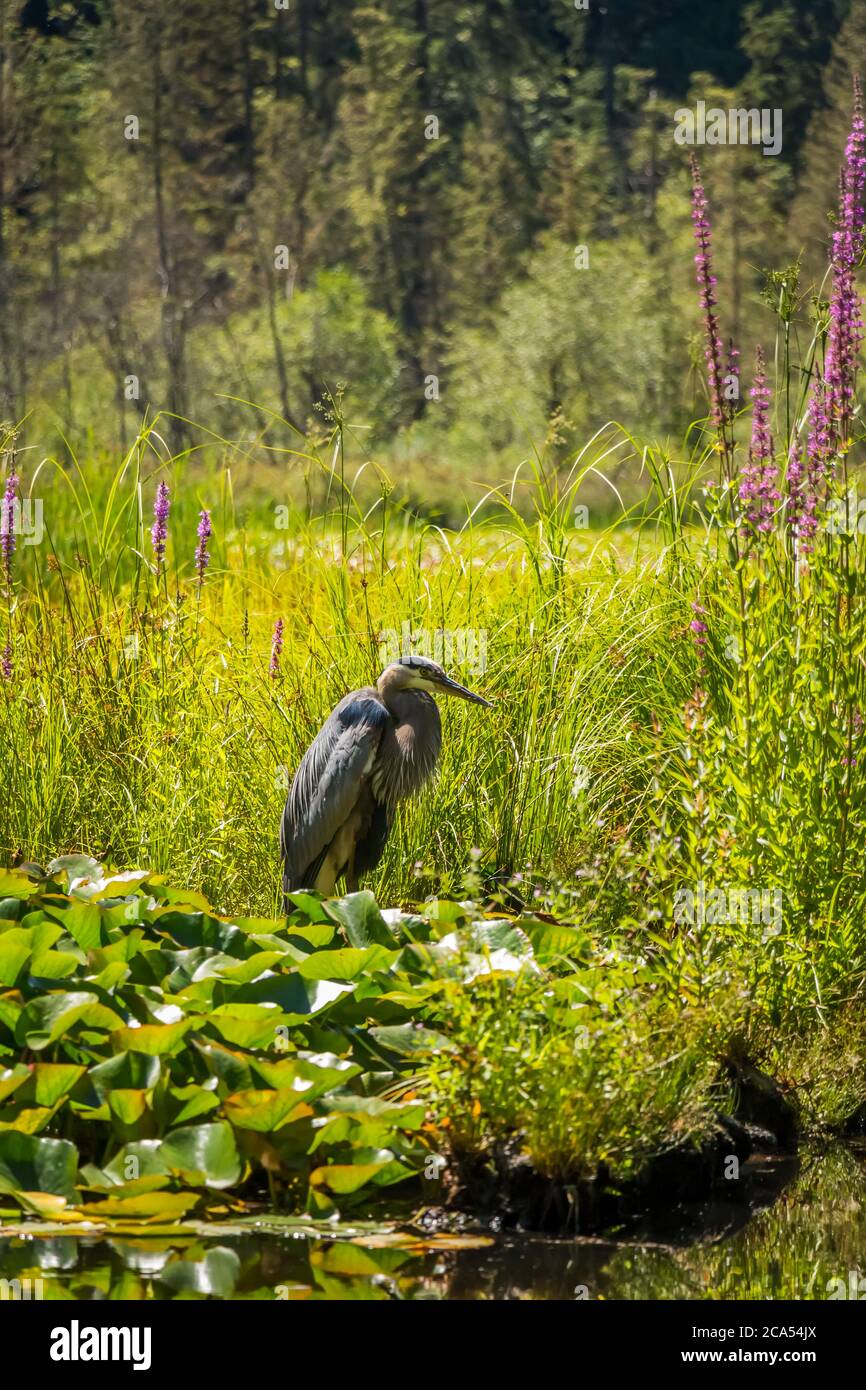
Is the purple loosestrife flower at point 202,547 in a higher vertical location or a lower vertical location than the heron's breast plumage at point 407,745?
higher

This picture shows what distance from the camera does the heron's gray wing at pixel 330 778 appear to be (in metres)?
4.64

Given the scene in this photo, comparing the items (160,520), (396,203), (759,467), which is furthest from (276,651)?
(396,203)

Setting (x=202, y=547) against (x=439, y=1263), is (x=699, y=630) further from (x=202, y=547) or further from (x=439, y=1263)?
(x=202, y=547)

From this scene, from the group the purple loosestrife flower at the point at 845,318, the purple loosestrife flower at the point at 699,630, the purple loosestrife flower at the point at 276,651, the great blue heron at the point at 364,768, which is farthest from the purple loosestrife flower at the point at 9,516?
the purple loosestrife flower at the point at 845,318

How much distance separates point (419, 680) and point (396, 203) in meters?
34.2

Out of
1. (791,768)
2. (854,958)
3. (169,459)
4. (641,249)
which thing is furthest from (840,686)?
(641,249)

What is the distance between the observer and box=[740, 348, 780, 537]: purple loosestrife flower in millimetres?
3900

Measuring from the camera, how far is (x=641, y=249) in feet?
105

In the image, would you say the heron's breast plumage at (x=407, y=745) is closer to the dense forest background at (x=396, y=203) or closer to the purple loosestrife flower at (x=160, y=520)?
the purple loosestrife flower at (x=160, y=520)

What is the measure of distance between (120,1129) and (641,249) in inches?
1204

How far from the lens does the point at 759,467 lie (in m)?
4.05

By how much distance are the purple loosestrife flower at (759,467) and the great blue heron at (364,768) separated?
101 cm

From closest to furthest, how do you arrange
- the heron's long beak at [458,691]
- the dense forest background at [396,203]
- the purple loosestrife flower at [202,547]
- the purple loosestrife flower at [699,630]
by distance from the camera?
1. the purple loosestrife flower at [699,630]
2. the heron's long beak at [458,691]
3. the purple loosestrife flower at [202,547]
4. the dense forest background at [396,203]
